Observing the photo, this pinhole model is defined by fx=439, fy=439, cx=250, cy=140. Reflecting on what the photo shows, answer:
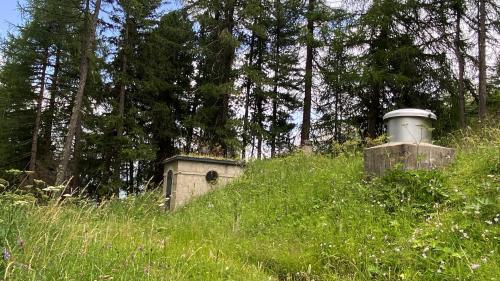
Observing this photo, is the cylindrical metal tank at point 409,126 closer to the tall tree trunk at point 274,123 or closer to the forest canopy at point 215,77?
the forest canopy at point 215,77

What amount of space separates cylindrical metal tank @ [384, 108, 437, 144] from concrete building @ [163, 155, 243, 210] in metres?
5.13

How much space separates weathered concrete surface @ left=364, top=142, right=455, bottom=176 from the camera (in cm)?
534

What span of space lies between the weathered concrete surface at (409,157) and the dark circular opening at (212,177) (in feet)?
18.0

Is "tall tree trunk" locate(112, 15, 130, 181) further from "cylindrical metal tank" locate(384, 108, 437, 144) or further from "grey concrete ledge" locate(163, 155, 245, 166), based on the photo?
"cylindrical metal tank" locate(384, 108, 437, 144)

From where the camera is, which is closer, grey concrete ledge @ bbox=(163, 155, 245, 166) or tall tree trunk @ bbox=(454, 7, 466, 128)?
grey concrete ledge @ bbox=(163, 155, 245, 166)

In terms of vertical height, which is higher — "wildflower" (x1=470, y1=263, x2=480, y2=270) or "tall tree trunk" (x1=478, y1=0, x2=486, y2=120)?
"tall tree trunk" (x1=478, y1=0, x2=486, y2=120)

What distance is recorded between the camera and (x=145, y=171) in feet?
70.6

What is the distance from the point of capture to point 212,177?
10.7m

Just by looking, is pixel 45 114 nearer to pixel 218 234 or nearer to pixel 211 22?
pixel 211 22

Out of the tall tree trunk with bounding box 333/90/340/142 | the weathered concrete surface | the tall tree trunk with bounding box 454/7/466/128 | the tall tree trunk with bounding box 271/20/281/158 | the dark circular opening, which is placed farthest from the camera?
the tall tree trunk with bounding box 271/20/281/158

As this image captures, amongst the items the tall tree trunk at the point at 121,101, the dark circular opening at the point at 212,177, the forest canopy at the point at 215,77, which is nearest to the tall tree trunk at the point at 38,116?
the forest canopy at the point at 215,77

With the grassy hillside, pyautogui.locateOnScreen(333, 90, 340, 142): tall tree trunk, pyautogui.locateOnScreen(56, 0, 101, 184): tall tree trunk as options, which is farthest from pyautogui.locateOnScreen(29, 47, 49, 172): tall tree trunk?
the grassy hillside

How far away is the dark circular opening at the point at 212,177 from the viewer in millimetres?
10641

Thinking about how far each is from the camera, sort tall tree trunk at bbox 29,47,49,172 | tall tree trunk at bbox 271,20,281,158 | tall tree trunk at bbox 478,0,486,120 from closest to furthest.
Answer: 1. tall tree trunk at bbox 478,0,486,120
2. tall tree trunk at bbox 29,47,49,172
3. tall tree trunk at bbox 271,20,281,158
